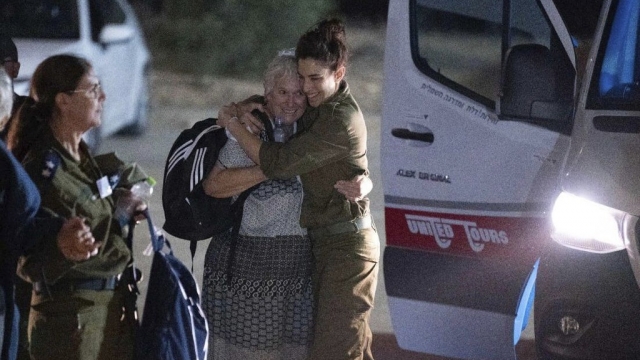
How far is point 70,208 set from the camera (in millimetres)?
3596

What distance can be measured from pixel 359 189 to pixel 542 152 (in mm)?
991

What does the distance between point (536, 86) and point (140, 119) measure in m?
9.27

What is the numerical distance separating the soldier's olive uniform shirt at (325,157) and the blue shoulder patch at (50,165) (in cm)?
67

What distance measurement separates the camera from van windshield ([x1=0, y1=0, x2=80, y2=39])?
419 inches

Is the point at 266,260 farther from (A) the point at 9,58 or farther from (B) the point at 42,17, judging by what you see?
(B) the point at 42,17

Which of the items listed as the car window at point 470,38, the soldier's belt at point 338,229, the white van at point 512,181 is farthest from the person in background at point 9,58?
the car window at point 470,38

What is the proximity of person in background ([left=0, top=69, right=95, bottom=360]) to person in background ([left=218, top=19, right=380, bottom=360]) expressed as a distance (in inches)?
28.5

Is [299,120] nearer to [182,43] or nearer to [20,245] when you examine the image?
[20,245]

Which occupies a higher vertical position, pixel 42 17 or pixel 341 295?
pixel 341 295

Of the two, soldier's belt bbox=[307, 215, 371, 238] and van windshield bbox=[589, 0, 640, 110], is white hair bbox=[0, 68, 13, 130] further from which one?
van windshield bbox=[589, 0, 640, 110]

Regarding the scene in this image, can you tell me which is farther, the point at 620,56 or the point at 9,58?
the point at 9,58

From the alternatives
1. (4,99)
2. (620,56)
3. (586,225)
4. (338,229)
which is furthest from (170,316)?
(620,56)

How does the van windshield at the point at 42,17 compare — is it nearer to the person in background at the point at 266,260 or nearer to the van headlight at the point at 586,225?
the person in background at the point at 266,260

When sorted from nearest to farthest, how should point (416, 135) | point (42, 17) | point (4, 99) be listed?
point (4, 99)
point (416, 135)
point (42, 17)
